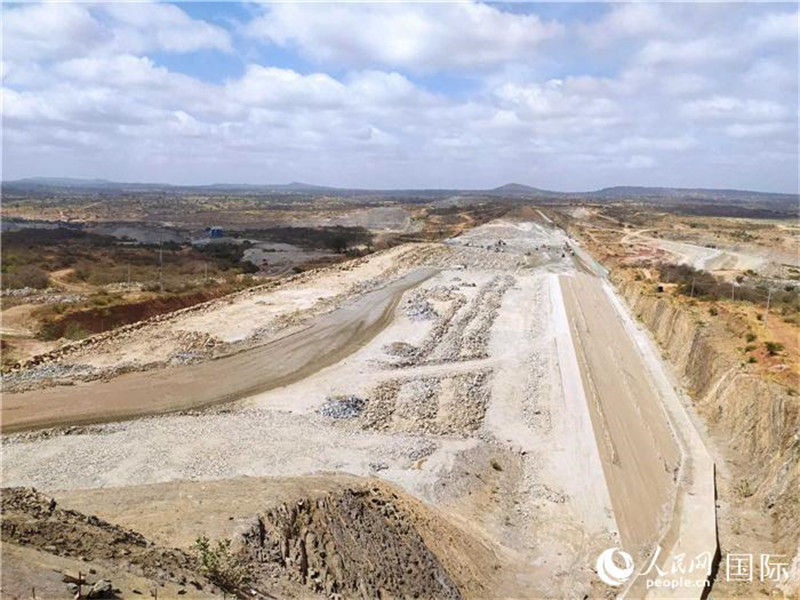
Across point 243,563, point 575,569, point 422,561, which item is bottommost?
point 575,569

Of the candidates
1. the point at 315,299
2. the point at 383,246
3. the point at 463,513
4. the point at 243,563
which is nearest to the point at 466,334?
the point at 315,299

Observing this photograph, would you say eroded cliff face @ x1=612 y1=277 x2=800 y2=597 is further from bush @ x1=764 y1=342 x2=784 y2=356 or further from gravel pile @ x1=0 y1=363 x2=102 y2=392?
gravel pile @ x1=0 y1=363 x2=102 y2=392

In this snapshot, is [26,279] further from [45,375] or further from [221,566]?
[221,566]

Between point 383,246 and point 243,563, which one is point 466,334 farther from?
point 383,246

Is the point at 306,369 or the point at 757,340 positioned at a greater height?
the point at 757,340

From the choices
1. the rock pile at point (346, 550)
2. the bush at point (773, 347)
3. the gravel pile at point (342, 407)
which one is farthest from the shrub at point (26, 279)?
the bush at point (773, 347)

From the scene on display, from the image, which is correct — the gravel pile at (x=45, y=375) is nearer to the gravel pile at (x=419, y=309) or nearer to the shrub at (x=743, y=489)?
the gravel pile at (x=419, y=309)

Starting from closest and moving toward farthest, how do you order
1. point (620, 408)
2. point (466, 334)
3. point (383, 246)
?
point (620, 408) → point (466, 334) → point (383, 246)

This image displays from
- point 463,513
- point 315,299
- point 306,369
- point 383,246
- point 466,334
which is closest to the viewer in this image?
point 463,513
